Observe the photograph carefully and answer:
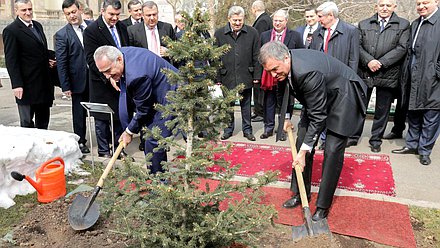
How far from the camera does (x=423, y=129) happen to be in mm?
5375

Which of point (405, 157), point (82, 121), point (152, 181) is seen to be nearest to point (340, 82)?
point (152, 181)

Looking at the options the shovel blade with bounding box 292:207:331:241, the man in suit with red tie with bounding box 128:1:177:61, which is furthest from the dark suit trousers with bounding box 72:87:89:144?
the shovel blade with bounding box 292:207:331:241

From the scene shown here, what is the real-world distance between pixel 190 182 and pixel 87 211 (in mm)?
1273

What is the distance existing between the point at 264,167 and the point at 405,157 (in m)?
2.14

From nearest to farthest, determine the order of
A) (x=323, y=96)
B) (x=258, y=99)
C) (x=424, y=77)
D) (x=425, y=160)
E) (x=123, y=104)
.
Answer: (x=323, y=96) < (x=123, y=104) < (x=424, y=77) < (x=425, y=160) < (x=258, y=99)

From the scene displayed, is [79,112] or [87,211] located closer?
[87,211]

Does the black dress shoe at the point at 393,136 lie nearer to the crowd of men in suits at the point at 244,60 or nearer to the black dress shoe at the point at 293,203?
the crowd of men in suits at the point at 244,60

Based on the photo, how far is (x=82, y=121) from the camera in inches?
230

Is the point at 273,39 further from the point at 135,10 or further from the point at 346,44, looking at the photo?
the point at 135,10

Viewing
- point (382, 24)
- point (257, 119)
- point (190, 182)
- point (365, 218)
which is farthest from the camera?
point (257, 119)

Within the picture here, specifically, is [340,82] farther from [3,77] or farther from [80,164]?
[3,77]

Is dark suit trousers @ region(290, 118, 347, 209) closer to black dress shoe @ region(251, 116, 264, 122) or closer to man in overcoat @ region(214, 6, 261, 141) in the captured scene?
man in overcoat @ region(214, 6, 261, 141)

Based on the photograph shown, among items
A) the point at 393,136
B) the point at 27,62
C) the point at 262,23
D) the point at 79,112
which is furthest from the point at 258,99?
the point at 27,62

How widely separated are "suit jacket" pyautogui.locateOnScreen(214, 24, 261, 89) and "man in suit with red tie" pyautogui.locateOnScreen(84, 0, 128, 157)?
1.60m
